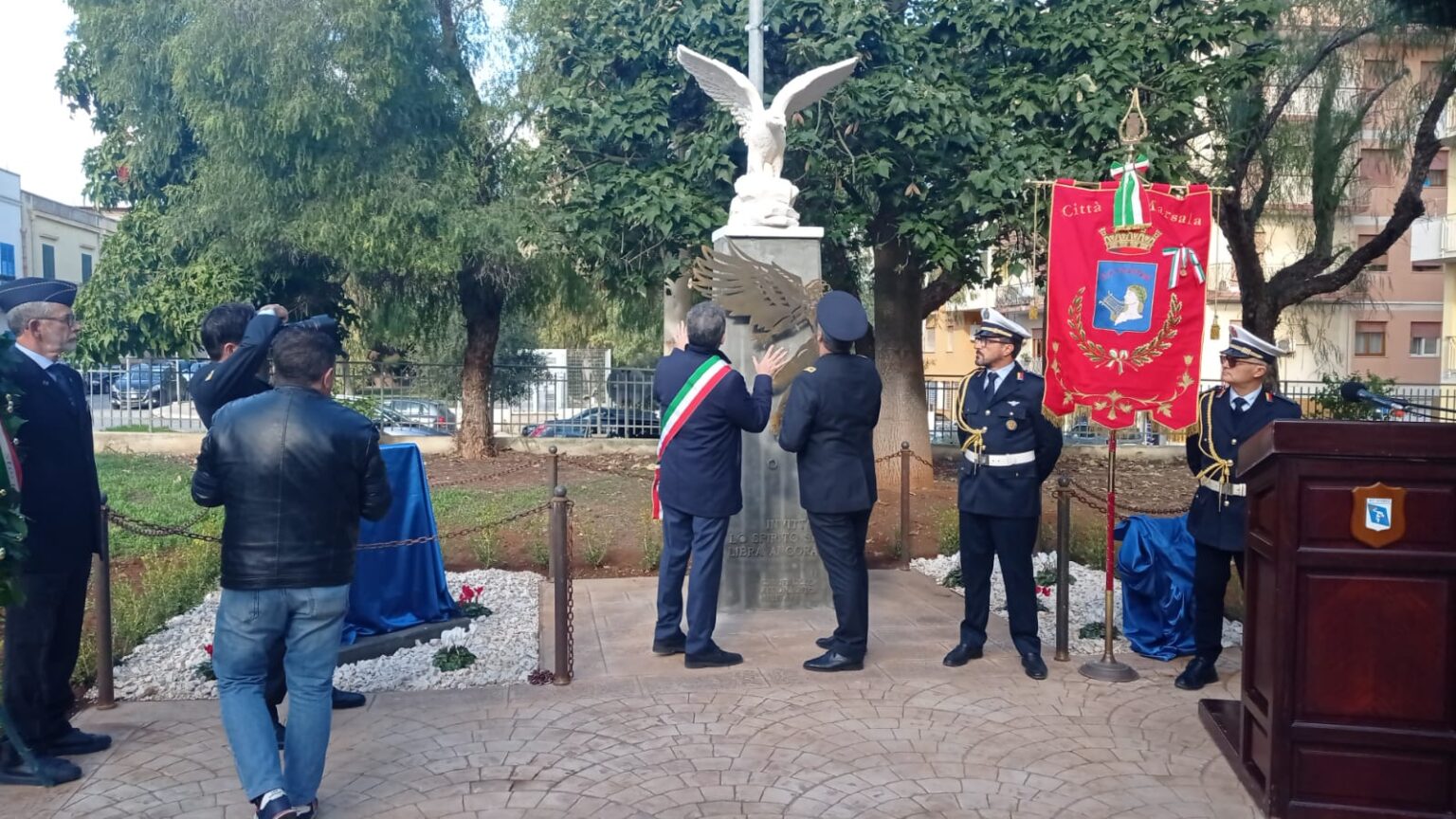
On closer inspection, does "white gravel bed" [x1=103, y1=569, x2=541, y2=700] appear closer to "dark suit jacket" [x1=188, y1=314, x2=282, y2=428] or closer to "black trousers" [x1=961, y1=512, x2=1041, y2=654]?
"dark suit jacket" [x1=188, y1=314, x2=282, y2=428]

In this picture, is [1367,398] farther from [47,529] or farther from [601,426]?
[601,426]

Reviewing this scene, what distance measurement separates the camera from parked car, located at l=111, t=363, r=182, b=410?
1661 cm

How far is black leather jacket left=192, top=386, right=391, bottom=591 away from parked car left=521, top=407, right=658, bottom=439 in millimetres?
13636

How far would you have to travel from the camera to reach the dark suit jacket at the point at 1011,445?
5703mm

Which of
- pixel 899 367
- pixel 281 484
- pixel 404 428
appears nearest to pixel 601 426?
pixel 404 428

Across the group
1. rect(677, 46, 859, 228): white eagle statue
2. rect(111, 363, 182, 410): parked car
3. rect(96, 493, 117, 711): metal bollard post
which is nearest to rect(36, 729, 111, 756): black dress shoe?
rect(96, 493, 117, 711): metal bollard post

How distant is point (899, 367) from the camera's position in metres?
13.6

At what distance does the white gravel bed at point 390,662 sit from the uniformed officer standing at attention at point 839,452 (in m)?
1.73

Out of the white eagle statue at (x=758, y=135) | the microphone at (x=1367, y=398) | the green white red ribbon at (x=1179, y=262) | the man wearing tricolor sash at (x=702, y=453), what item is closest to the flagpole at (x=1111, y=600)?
the green white red ribbon at (x=1179, y=262)

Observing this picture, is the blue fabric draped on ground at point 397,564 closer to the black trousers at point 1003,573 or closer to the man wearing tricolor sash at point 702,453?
the man wearing tricolor sash at point 702,453

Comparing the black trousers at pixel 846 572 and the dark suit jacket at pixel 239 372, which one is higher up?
the dark suit jacket at pixel 239 372

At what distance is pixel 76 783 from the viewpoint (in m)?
4.39

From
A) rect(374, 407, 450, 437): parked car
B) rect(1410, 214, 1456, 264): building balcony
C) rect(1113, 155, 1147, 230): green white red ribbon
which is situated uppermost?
rect(1410, 214, 1456, 264): building balcony

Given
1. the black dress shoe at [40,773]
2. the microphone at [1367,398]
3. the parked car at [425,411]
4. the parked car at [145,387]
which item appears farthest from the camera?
the parked car at [425,411]
